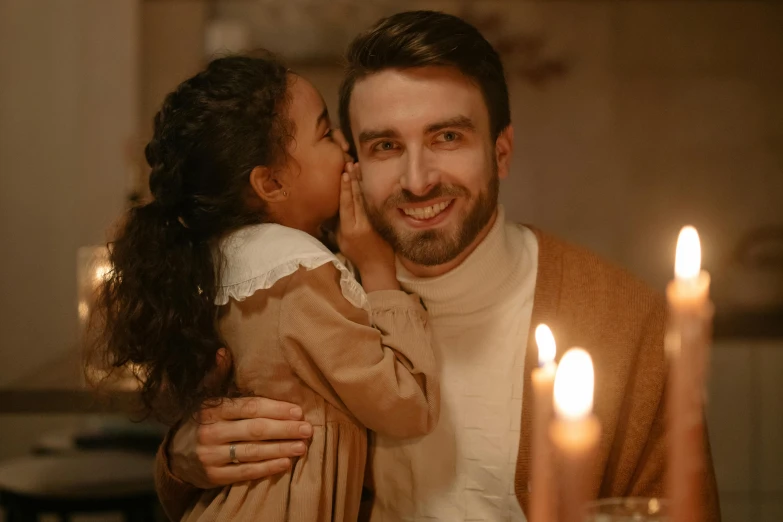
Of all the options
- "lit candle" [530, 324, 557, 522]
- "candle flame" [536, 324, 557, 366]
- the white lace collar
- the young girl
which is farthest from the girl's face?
"lit candle" [530, 324, 557, 522]

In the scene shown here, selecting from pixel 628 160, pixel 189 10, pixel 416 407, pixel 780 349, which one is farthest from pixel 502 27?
pixel 416 407

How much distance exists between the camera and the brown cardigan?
1.29 meters

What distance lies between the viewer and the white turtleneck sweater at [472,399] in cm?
130

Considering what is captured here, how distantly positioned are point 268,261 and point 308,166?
0.78 feet

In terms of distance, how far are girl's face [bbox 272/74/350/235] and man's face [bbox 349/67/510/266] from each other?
2.5 inches

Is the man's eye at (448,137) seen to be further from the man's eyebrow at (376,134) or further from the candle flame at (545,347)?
the candle flame at (545,347)

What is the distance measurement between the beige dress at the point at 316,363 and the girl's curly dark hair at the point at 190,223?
5 centimetres

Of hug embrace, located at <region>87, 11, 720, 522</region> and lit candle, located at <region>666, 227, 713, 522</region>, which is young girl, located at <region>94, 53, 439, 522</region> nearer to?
hug embrace, located at <region>87, 11, 720, 522</region>

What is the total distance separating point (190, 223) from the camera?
4.15 feet

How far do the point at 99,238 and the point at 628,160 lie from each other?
6.09ft

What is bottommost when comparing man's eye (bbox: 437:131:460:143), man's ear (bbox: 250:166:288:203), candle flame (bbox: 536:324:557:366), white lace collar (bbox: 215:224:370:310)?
candle flame (bbox: 536:324:557:366)

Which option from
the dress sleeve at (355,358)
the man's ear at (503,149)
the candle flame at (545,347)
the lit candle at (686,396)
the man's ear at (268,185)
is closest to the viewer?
the lit candle at (686,396)

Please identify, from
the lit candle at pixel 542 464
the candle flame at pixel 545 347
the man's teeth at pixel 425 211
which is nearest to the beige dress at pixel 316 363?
the man's teeth at pixel 425 211

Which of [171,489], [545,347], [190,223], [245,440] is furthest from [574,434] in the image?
[171,489]
